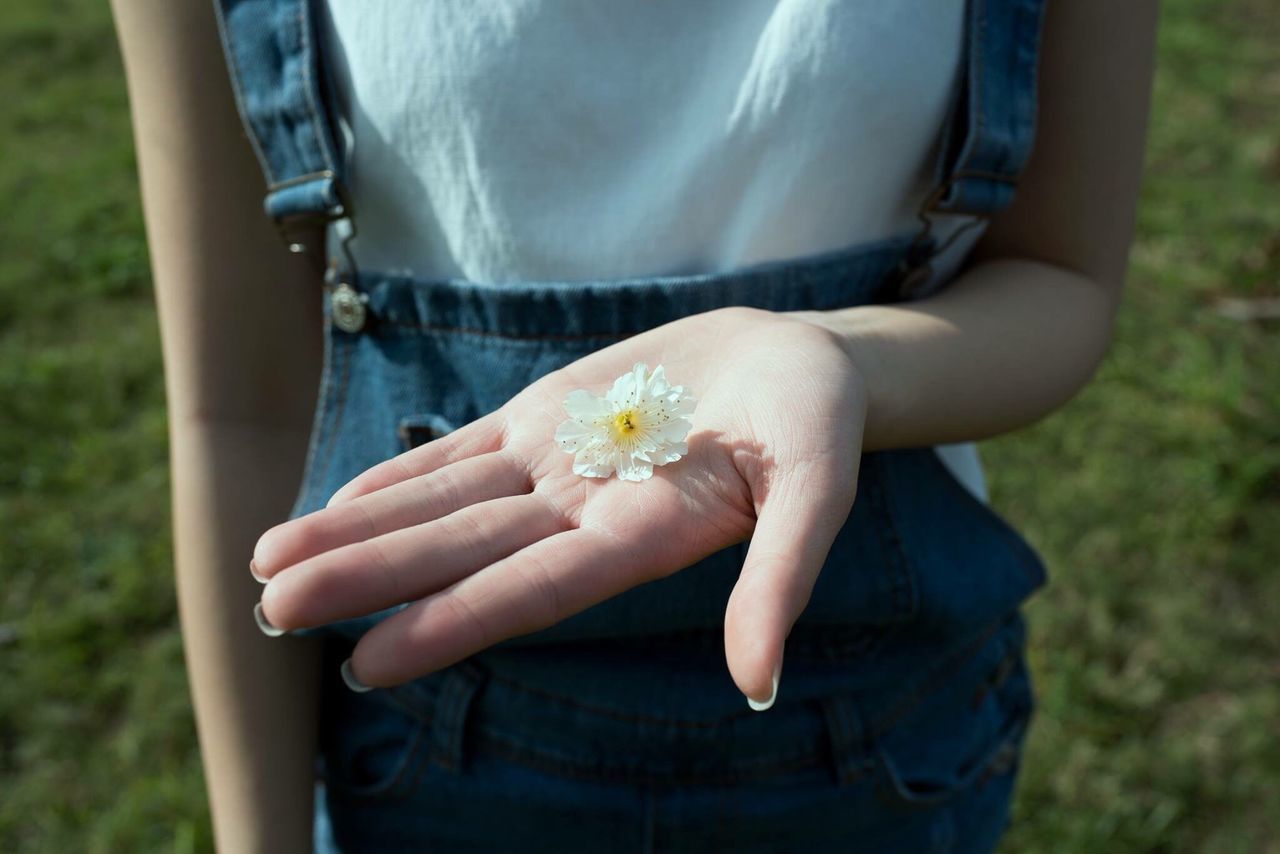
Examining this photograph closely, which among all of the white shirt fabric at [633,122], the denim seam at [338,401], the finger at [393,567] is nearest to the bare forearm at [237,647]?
the denim seam at [338,401]

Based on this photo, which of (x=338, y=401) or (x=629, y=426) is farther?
(x=338, y=401)

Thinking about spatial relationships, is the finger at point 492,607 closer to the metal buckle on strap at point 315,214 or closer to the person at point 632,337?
the person at point 632,337

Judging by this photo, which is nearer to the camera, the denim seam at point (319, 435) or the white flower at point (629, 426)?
the white flower at point (629, 426)

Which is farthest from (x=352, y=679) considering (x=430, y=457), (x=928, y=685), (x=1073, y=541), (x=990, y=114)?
(x=1073, y=541)

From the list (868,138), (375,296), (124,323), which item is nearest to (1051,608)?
(868,138)

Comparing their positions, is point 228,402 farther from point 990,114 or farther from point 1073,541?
point 1073,541

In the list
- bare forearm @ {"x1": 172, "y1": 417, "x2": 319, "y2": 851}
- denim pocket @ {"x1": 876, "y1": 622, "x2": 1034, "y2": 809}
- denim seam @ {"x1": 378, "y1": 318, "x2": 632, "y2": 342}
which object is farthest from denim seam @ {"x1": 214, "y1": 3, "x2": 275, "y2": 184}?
denim pocket @ {"x1": 876, "y1": 622, "x2": 1034, "y2": 809}

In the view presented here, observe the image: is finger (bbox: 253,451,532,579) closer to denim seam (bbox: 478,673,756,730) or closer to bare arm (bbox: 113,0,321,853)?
denim seam (bbox: 478,673,756,730)
